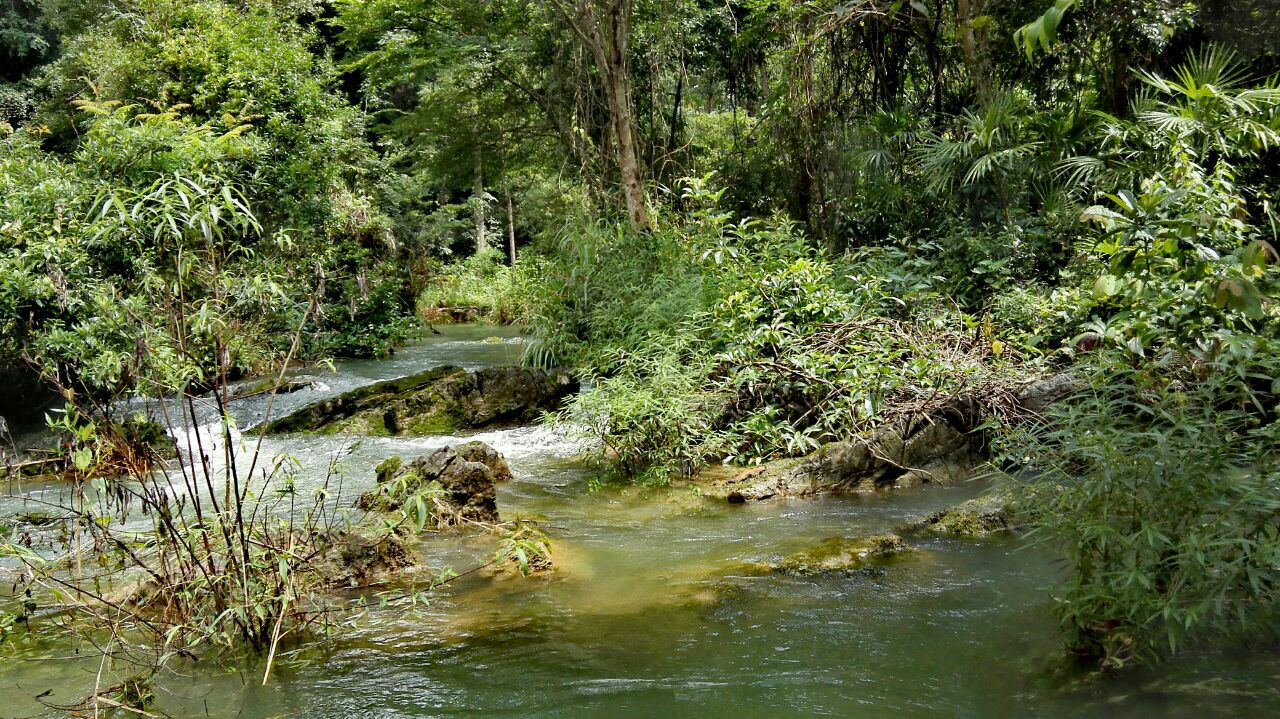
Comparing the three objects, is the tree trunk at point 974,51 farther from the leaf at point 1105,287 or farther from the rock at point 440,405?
the leaf at point 1105,287

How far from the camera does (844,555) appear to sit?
490cm

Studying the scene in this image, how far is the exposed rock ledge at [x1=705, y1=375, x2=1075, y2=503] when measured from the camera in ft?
21.2

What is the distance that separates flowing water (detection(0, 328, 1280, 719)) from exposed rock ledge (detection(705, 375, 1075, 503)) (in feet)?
2.69

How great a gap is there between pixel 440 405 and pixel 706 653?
604cm

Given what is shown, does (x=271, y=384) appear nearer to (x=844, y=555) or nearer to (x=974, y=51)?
(x=844, y=555)

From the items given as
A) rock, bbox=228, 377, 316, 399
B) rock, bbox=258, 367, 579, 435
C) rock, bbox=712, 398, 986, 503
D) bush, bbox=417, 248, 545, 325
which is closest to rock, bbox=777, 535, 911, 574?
rock, bbox=712, 398, 986, 503

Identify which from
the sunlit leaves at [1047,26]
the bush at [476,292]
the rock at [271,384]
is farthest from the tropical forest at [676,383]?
the bush at [476,292]

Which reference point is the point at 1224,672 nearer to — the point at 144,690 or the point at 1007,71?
the point at 144,690

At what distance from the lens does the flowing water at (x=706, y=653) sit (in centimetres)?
325

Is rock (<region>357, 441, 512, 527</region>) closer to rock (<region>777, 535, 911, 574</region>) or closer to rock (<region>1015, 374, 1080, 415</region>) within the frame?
rock (<region>777, 535, 911, 574</region>)

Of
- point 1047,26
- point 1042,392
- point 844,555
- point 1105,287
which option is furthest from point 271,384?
point 1047,26

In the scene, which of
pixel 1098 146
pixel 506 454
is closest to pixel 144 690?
pixel 506 454

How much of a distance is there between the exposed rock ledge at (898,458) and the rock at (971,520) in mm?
1023

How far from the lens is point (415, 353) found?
44.4ft
